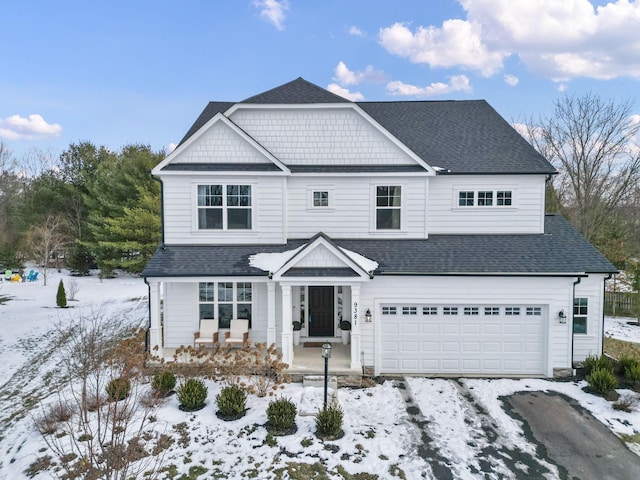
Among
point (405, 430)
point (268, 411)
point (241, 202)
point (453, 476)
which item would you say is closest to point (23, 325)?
point (241, 202)

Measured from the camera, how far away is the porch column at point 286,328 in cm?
1095

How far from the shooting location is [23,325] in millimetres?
16906

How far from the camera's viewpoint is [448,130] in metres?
14.8

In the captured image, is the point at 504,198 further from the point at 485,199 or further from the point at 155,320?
the point at 155,320

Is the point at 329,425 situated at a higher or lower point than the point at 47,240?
lower

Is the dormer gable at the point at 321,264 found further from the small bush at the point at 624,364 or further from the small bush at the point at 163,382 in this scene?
the small bush at the point at 624,364

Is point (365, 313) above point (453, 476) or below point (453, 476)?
above

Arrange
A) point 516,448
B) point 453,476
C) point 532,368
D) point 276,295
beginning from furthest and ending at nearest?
point 276,295 < point 532,368 < point 516,448 < point 453,476

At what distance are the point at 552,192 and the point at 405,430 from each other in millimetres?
24594

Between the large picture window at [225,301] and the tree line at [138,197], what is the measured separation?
608 inches

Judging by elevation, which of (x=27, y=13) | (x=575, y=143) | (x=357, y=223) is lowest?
(x=357, y=223)

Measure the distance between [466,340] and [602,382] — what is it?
11.3 ft

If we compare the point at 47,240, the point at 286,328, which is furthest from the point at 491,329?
the point at 47,240

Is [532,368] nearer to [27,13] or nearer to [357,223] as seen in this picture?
[357,223]
